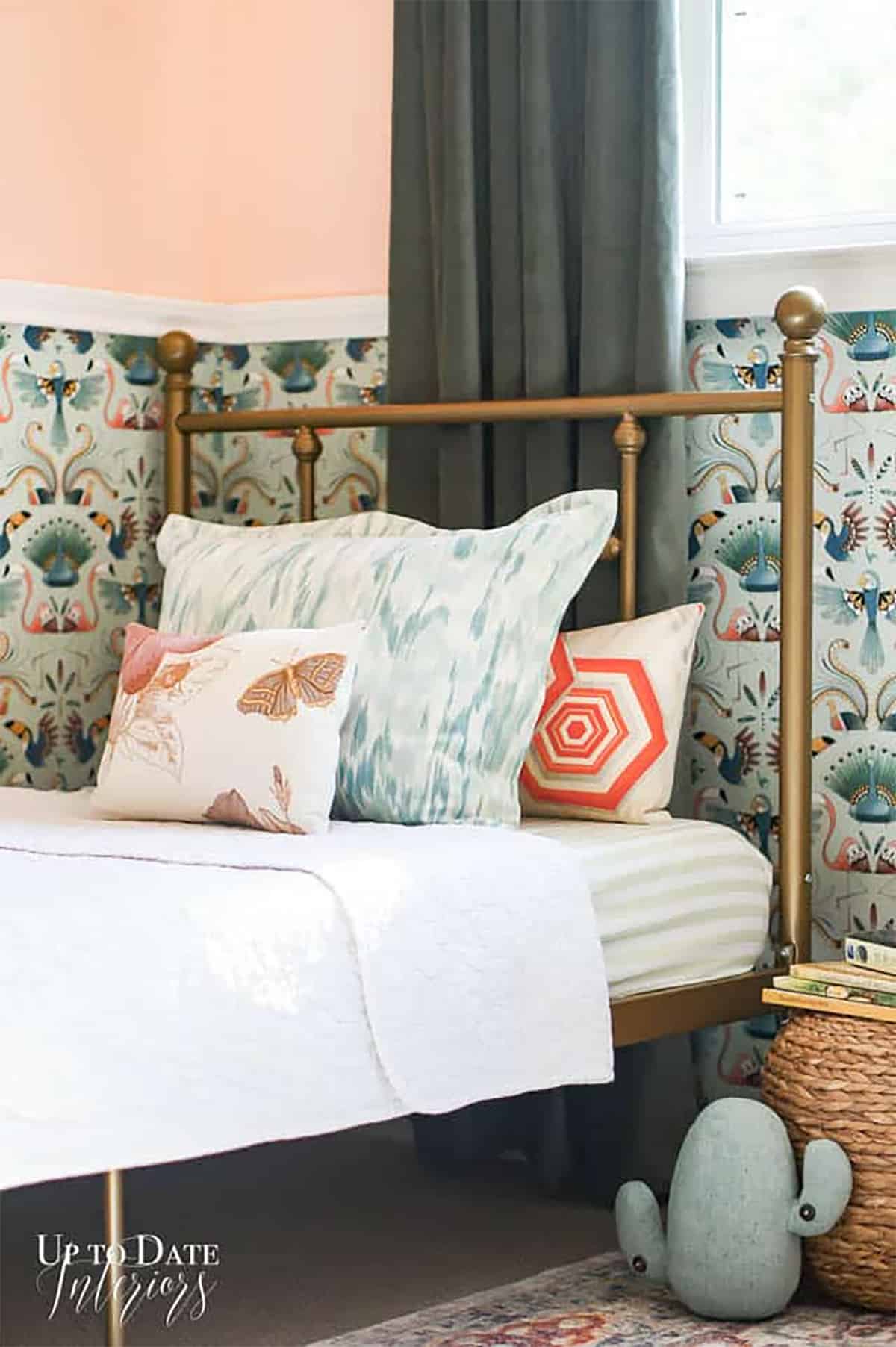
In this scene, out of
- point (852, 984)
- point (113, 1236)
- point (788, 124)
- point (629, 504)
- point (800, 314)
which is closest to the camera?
point (113, 1236)

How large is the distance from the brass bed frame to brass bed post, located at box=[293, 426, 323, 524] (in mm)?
193

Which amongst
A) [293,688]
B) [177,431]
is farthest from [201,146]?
[293,688]

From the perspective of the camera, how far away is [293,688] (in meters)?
2.57

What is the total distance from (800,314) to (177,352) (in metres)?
1.02

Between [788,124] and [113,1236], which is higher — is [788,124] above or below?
above

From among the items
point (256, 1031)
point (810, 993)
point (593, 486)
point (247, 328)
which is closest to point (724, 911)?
point (810, 993)

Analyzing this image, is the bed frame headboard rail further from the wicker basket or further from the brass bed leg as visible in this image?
the brass bed leg

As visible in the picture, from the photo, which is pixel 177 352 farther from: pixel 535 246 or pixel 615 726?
pixel 615 726

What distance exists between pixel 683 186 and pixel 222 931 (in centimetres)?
148

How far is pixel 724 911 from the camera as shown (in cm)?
271

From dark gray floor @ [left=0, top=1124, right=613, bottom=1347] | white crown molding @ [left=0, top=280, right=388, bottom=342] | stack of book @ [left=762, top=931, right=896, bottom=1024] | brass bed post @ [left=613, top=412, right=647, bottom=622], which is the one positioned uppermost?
white crown molding @ [left=0, top=280, right=388, bottom=342]

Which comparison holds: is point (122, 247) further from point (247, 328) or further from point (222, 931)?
point (222, 931)

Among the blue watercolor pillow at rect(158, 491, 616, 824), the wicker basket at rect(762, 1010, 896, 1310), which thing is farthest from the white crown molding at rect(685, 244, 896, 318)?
the wicker basket at rect(762, 1010, 896, 1310)

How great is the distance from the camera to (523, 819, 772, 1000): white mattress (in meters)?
2.56
